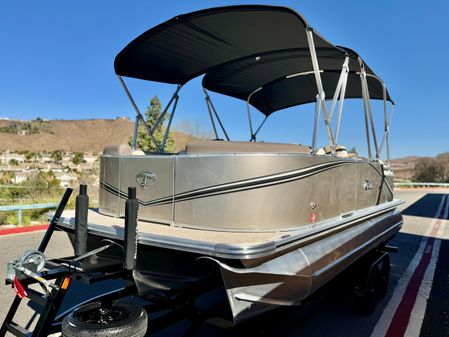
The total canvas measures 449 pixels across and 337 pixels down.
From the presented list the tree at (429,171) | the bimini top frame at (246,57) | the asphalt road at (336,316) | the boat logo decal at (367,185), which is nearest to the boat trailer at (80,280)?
the asphalt road at (336,316)

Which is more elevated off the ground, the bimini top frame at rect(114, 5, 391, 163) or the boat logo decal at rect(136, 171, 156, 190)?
the bimini top frame at rect(114, 5, 391, 163)

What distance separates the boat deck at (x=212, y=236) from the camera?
2.33 m

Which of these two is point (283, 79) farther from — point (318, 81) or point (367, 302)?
point (367, 302)

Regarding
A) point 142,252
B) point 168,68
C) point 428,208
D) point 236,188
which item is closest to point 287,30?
point 168,68

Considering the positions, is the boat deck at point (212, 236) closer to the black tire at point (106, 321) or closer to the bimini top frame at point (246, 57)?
the black tire at point (106, 321)

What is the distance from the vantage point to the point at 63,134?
103 metres

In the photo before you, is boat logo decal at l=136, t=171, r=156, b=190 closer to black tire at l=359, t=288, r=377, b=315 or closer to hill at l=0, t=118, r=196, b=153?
black tire at l=359, t=288, r=377, b=315

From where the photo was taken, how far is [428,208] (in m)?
16.4

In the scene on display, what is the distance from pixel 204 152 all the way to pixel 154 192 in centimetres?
53

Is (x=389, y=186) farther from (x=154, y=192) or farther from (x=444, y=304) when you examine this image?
(x=154, y=192)

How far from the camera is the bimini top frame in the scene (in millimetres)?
3880

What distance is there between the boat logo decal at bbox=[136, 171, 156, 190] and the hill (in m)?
75.7

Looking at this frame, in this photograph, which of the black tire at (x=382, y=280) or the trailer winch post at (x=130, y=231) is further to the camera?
the black tire at (x=382, y=280)

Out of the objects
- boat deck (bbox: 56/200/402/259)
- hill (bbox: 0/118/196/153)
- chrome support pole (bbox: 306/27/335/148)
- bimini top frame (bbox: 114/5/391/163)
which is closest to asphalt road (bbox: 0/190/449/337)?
boat deck (bbox: 56/200/402/259)
